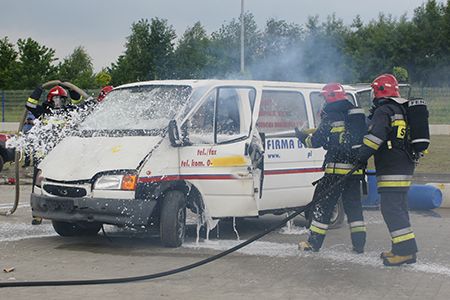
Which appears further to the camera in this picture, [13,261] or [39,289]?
[13,261]

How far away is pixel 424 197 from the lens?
12.8 meters

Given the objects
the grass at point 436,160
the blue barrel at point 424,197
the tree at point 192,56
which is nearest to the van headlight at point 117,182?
the blue barrel at point 424,197

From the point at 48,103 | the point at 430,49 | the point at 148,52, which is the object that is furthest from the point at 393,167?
the point at 430,49

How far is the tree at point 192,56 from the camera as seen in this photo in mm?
25733

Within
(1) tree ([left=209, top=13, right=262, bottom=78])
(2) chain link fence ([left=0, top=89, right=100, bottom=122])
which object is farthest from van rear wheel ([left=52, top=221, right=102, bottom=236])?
(2) chain link fence ([left=0, top=89, right=100, bottom=122])

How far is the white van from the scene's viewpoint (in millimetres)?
8625

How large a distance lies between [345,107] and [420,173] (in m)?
10.4

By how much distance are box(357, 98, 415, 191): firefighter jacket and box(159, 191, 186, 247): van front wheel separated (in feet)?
7.13

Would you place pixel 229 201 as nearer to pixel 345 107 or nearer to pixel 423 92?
pixel 345 107

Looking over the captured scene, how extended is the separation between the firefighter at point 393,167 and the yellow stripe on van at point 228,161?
5.15 ft

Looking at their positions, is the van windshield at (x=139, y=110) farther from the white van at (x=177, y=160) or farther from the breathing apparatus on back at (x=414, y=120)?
the breathing apparatus on back at (x=414, y=120)

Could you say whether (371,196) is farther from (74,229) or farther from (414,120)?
(74,229)

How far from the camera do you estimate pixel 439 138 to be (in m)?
29.9

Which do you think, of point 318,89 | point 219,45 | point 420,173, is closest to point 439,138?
point 219,45
